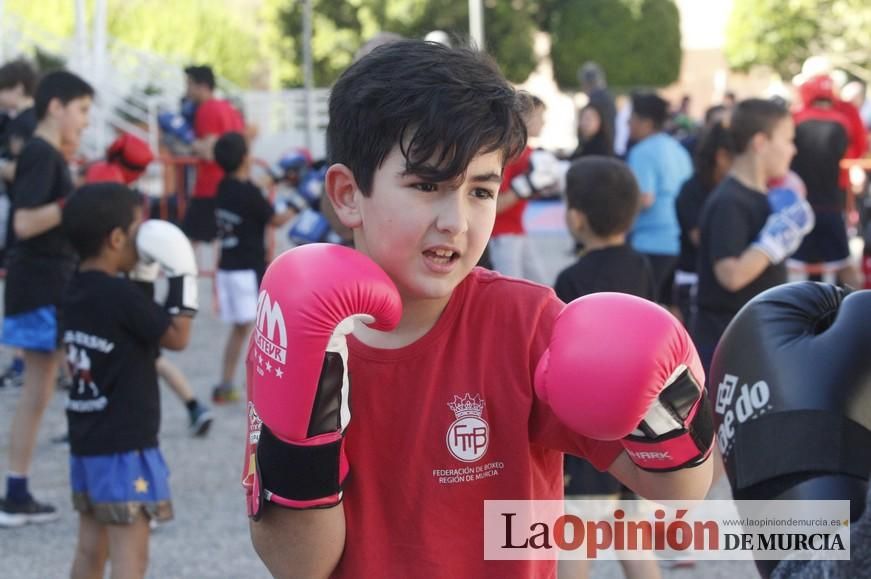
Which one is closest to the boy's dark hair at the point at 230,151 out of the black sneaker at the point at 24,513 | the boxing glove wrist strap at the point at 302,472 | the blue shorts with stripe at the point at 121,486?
the black sneaker at the point at 24,513

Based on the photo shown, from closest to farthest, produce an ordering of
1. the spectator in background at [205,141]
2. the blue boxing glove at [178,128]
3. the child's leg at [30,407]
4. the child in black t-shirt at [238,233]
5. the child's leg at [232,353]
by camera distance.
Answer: the child's leg at [30,407], the child's leg at [232,353], the child in black t-shirt at [238,233], the spectator in background at [205,141], the blue boxing glove at [178,128]

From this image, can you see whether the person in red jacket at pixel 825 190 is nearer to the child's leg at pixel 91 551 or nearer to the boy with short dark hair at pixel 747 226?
the boy with short dark hair at pixel 747 226

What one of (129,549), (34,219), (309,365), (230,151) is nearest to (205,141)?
(230,151)

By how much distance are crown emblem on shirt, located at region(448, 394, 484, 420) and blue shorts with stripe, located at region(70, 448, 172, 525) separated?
1.80 m

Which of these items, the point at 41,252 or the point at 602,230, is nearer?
the point at 602,230

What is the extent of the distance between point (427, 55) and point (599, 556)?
9.02ft

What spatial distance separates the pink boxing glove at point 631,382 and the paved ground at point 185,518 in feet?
8.11

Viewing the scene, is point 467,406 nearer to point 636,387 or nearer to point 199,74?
point 636,387

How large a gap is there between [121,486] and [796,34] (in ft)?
100

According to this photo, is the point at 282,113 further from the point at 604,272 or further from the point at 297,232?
the point at 604,272

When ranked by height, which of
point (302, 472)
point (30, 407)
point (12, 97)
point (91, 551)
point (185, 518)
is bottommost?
point (185, 518)

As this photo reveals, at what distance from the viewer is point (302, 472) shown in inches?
63.9

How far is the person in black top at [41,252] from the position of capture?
15.0 ft

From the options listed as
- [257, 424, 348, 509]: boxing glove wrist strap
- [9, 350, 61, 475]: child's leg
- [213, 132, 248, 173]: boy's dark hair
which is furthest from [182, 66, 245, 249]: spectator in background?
[257, 424, 348, 509]: boxing glove wrist strap
